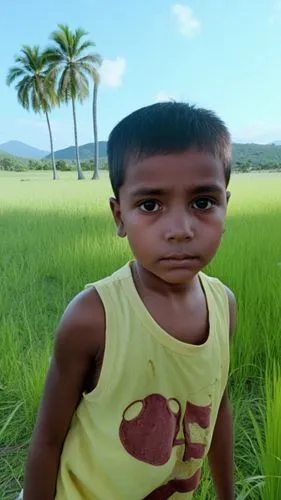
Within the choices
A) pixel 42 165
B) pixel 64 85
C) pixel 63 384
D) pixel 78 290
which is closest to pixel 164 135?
pixel 63 384

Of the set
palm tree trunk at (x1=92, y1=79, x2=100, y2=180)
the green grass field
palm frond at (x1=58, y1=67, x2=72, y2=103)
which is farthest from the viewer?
palm frond at (x1=58, y1=67, x2=72, y2=103)

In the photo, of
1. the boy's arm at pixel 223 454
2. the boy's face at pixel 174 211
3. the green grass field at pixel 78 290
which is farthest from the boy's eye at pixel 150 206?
the green grass field at pixel 78 290

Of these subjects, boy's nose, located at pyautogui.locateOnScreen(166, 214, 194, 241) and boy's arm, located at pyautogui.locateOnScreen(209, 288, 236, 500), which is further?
boy's arm, located at pyautogui.locateOnScreen(209, 288, 236, 500)

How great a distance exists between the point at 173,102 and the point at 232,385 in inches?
44.4

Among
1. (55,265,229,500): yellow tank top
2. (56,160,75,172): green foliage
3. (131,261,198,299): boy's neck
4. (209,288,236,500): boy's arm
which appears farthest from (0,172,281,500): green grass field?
Answer: (56,160,75,172): green foliage

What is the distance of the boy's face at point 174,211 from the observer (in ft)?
1.97

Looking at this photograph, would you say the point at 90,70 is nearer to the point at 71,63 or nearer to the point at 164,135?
the point at 71,63

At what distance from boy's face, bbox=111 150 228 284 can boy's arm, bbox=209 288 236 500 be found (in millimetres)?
383

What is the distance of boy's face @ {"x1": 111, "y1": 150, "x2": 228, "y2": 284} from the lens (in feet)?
1.97

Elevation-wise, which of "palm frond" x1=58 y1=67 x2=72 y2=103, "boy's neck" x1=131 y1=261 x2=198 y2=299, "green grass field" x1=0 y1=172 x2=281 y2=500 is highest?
"palm frond" x1=58 y1=67 x2=72 y2=103

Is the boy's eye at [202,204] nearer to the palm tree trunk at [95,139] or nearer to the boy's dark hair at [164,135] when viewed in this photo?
the boy's dark hair at [164,135]

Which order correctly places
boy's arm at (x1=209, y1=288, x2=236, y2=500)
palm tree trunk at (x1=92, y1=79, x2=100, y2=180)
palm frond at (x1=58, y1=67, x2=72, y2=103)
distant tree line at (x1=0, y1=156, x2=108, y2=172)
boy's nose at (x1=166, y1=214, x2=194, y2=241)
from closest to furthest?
1. boy's nose at (x1=166, y1=214, x2=194, y2=241)
2. boy's arm at (x1=209, y1=288, x2=236, y2=500)
3. palm tree trunk at (x1=92, y1=79, x2=100, y2=180)
4. palm frond at (x1=58, y1=67, x2=72, y2=103)
5. distant tree line at (x1=0, y1=156, x2=108, y2=172)

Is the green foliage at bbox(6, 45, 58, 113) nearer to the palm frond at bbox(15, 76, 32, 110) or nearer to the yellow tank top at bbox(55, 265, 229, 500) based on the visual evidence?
the palm frond at bbox(15, 76, 32, 110)

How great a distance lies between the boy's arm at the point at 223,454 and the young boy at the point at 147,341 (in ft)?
0.48
